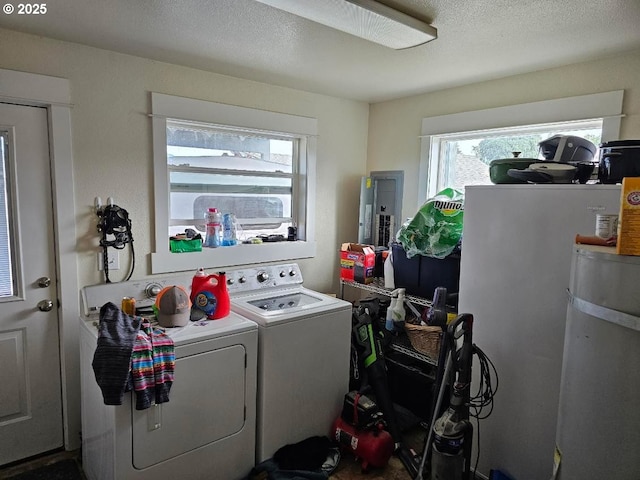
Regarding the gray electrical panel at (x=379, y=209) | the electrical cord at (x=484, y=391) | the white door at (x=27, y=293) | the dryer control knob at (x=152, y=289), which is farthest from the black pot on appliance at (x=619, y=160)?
the white door at (x=27, y=293)

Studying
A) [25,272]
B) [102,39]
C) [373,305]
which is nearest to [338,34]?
[102,39]

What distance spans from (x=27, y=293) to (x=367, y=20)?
86.2 inches

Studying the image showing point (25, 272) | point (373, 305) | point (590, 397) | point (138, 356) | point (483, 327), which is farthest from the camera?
point (373, 305)

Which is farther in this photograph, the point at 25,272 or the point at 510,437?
the point at 25,272

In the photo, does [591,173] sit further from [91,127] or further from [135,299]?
[91,127]

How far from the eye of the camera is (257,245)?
9.51 ft

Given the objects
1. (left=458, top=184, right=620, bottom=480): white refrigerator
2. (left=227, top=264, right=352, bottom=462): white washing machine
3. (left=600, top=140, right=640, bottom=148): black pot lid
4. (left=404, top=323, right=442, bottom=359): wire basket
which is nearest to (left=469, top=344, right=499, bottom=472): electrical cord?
(left=458, top=184, right=620, bottom=480): white refrigerator

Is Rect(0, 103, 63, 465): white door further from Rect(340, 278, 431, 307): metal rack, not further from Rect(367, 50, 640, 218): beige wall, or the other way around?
Rect(367, 50, 640, 218): beige wall

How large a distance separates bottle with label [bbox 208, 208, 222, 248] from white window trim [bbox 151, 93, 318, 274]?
2.6 inches

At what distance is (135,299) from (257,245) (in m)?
0.90

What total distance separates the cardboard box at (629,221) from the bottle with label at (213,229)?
2231mm

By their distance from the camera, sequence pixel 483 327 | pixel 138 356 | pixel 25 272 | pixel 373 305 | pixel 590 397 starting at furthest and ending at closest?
pixel 373 305
pixel 25 272
pixel 483 327
pixel 138 356
pixel 590 397

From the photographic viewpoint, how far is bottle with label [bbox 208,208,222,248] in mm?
2738
